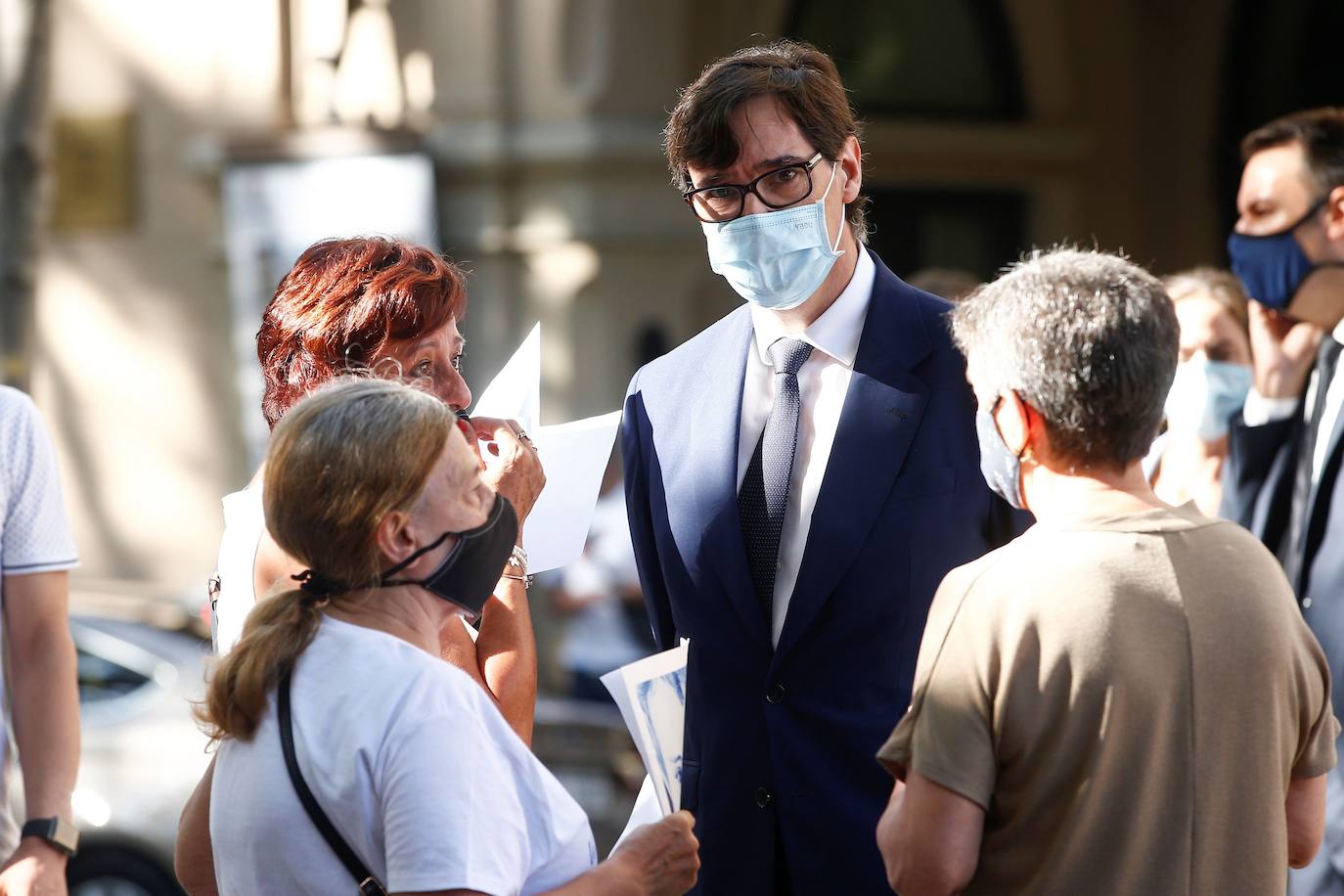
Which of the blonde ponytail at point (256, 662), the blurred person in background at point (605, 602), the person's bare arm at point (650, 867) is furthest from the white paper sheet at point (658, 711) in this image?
the blurred person in background at point (605, 602)

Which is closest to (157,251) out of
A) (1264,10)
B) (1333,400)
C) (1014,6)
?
(1014,6)

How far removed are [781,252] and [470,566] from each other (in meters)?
0.95

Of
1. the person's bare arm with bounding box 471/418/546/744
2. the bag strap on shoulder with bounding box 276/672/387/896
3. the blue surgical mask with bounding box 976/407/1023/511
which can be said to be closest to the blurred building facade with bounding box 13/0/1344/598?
the person's bare arm with bounding box 471/418/546/744

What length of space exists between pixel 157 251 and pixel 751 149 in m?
7.71

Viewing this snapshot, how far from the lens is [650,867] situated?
2008mm

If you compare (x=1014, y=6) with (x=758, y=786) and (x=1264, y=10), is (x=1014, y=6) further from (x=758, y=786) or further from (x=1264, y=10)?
(x=758, y=786)

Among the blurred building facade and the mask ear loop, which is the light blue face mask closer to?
the mask ear loop

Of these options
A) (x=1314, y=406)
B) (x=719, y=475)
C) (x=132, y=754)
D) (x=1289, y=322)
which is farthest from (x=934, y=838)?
(x=132, y=754)

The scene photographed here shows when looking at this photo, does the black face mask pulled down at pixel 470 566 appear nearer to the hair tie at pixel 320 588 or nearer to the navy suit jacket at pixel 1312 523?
the hair tie at pixel 320 588

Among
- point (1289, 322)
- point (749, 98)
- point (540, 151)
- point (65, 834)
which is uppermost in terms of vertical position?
point (749, 98)

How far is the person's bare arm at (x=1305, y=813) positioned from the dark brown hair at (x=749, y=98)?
1.22 meters

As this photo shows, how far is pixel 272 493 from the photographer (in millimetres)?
1881

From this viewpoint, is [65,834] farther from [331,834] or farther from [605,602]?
[605,602]

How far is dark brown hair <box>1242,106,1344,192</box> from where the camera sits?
366cm
